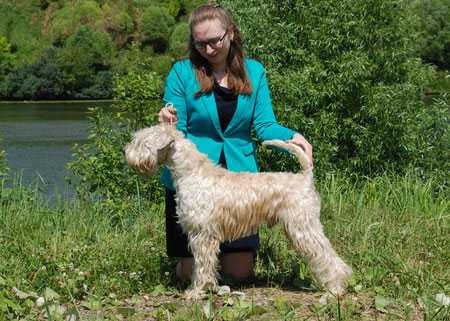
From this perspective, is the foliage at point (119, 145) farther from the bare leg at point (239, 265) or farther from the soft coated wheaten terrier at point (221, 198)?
the soft coated wheaten terrier at point (221, 198)

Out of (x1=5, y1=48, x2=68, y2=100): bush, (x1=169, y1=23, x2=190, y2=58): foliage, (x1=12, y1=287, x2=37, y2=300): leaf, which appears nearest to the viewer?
(x1=12, y1=287, x2=37, y2=300): leaf

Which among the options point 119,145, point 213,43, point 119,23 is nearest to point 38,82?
point 119,23

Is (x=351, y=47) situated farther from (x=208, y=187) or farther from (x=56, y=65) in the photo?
(x=56, y=65)

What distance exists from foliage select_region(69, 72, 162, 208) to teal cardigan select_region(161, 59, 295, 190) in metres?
2.64

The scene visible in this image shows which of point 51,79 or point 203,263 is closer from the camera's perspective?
point 203,263

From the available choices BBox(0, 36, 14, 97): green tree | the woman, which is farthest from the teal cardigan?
BBox(0, 36, 14, 97): green tree

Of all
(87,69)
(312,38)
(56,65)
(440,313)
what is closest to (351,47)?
(312,38)

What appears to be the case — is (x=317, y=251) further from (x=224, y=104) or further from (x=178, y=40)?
(x=178, y=40)

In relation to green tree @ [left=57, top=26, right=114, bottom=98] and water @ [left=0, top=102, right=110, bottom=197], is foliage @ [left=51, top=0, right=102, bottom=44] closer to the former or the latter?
green tree @ [left=57, top=26, right=114, bottom=98]

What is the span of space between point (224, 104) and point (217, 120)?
0.44ft

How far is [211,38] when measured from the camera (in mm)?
4281

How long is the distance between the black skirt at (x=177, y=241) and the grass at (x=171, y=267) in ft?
0.59

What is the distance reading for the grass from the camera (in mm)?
3904

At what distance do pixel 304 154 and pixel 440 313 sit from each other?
4.11ft
